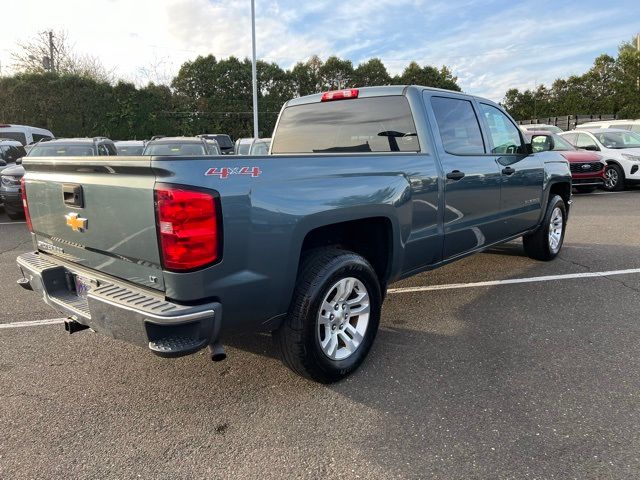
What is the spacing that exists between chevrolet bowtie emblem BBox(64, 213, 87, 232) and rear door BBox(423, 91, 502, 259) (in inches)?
105

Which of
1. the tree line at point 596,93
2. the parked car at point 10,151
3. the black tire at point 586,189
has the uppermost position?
the tree line at point 596,93

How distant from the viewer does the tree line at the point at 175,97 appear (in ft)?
67.9

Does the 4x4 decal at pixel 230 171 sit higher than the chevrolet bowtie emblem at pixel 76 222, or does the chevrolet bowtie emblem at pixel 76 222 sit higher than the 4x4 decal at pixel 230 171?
the 4x4 decal at pixel 230 171

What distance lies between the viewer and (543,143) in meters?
5.69

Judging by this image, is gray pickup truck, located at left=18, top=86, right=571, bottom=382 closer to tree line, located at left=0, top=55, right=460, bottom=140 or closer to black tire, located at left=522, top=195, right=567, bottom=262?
black tire, located at left=522, top=195, right=567, bottom=262

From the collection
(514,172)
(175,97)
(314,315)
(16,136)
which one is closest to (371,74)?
(175,97)

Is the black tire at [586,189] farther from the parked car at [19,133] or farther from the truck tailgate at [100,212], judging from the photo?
the parked car at [19,133]

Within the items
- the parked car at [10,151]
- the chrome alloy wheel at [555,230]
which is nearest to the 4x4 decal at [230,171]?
the chrome alloy wheel at [555,230]

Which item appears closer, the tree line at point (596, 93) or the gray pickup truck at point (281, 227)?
the gray pickup truck at point (281, 227)

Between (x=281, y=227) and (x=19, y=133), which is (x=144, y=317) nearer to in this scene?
(x=281, y=227)

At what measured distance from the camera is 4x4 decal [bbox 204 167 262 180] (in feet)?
7.80

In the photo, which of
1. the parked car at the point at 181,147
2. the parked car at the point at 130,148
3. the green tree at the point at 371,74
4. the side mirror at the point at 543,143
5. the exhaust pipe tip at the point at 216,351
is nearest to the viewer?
the exhaust pipe tip at the point at 216,351

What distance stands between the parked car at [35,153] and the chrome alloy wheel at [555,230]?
860 cm

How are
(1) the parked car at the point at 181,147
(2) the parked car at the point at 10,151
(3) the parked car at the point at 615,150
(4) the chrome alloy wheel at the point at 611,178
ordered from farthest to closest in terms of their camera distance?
(4) the chrome alloy wheel at the point at 611,178
(3) the parked car at the point at 615,150
(2) the parked car at the point at 10,151
(1) the parked car at the point at 181,147
